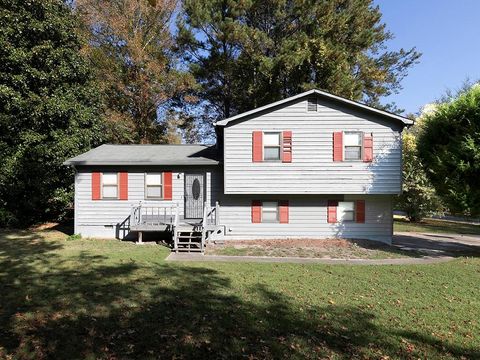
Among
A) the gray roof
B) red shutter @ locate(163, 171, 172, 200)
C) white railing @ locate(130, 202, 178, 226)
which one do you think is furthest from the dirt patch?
the gray roof

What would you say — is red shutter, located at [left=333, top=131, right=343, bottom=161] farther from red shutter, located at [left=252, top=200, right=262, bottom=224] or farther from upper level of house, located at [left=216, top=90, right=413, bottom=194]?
red shutter, located at [left=252, top=200, right=262, bottom=224]

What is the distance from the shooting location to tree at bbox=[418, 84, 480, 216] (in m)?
11.0

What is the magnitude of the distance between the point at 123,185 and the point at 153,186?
128 centimetres

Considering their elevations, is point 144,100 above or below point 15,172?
above

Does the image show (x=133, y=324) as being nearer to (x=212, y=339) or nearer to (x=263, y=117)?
(x=212, y=339)

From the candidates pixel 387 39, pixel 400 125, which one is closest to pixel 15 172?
pixel 400 125

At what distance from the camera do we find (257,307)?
6.29m

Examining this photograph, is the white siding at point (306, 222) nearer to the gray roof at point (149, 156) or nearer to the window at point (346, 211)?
the window at point (346, 211)

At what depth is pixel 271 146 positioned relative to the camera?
1468cm

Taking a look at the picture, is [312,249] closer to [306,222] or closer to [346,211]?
[306,222]

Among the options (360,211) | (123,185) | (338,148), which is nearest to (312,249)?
(360,211)

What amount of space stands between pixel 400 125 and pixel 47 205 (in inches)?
692

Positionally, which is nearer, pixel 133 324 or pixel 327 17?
pixel 133 324

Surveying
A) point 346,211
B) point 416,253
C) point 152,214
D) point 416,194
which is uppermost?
point 416,194
